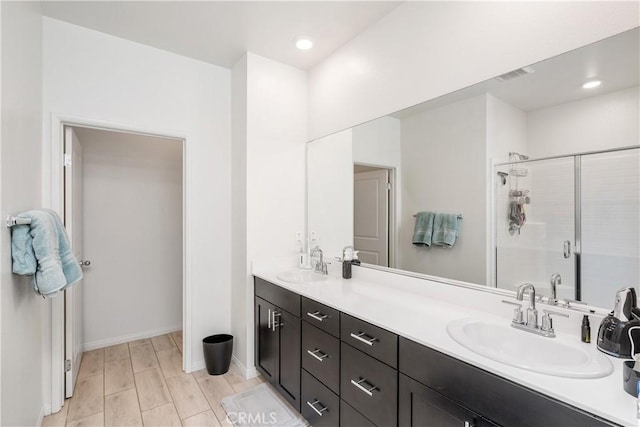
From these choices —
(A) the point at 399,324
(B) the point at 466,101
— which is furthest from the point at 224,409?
(B) the point at 466,101

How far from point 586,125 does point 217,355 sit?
9.19 ft

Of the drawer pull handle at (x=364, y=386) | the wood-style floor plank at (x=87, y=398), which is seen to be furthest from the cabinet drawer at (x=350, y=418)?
the wood-style floor plank at (x=87, y=398)

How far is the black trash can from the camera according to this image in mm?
2551

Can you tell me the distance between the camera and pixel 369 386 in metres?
1.46

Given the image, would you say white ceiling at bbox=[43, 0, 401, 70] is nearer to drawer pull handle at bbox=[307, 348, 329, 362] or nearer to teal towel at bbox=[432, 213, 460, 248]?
teal towel at bbox=[432, 213, 460, 248]

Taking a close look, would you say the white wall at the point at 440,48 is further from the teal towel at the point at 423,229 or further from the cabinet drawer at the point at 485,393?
the cabinet drawer at the point at 485,393

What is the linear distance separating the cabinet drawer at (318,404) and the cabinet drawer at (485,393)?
0.62 metres

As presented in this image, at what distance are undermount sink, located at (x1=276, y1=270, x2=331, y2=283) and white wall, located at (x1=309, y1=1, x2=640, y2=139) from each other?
48.0 inches

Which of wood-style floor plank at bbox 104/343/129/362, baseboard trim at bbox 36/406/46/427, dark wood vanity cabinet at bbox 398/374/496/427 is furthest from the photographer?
wood-style floor plank at bbox 104/343/129/362

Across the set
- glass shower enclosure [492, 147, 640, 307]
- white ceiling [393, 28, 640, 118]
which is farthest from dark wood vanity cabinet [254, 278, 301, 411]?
white ceiling [393, 28, 640, 118]

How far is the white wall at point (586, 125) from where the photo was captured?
1.18 m

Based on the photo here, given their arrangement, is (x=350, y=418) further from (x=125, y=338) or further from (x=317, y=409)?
(x=125, y=338)

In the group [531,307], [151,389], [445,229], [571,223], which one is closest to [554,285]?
[531,307]

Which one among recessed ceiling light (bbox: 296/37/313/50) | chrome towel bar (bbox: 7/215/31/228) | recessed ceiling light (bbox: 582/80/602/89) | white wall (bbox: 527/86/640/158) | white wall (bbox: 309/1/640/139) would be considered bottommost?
chrome towel bar (bbox: 7/215/31/228)
